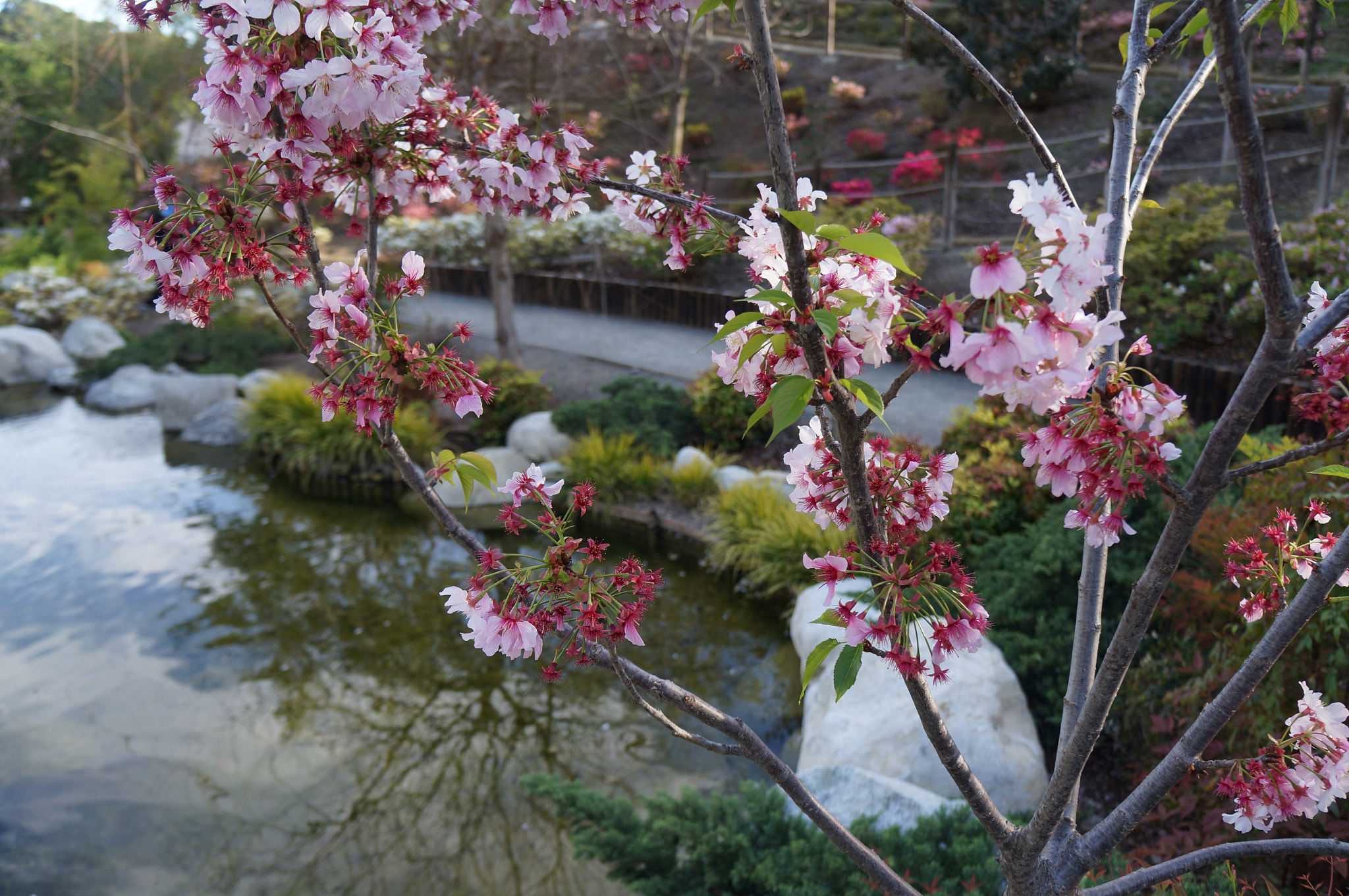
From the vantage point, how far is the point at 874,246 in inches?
34.4

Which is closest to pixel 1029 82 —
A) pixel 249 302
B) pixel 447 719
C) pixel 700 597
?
pixel 700 597

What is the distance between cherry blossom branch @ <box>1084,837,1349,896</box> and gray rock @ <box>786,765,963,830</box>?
1.22 metres

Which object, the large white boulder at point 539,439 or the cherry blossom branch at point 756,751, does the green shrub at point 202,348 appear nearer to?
the large white boulder at point 539,439

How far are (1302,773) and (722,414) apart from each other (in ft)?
Result: 17.7

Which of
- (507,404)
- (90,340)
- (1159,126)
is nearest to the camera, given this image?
(1159,126)

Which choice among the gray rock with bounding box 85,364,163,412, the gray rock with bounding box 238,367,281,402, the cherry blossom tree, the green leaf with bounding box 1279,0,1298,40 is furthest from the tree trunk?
Result: the green leaf with bounding box 1279,0,1298,40

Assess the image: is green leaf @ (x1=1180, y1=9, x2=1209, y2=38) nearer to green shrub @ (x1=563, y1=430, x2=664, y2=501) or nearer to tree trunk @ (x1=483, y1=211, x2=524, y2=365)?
green shrub @ (x1=563, y1=430, x2=664, y2=501)

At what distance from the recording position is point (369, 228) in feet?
4.44

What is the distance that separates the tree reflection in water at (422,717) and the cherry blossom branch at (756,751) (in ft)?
6.23

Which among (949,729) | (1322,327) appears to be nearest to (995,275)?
(1322,327)

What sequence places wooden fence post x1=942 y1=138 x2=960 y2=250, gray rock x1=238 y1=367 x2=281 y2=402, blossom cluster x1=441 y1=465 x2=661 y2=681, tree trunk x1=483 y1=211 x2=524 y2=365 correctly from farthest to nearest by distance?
wooden fence post x1=942 y1=138 x2=960 y2=250, gray rock x1=238 y1=367 x2=281 y2=402, tree trunk x1=483 y1=211 x2=524 y2=365, blossom cluster x1=441 y1=465 x2=661 y2=681

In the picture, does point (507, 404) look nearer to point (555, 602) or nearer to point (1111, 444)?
point (555, 602)

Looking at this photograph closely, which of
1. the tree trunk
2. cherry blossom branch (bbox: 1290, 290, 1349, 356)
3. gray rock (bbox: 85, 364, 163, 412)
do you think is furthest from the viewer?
gray rock (bbox: 85, 364, 163, 412)

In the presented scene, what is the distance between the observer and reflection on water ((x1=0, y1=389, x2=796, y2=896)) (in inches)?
130
